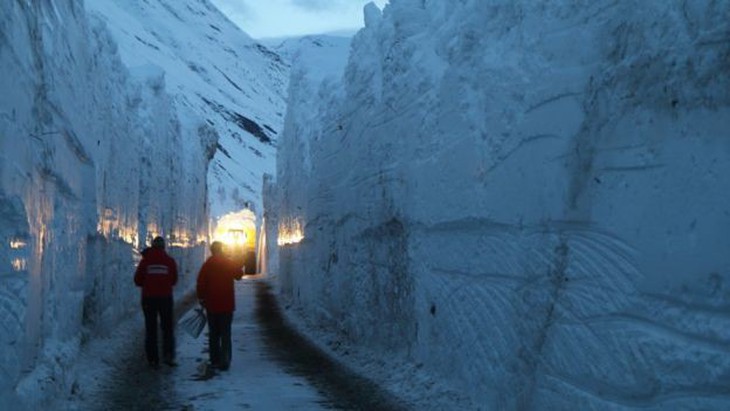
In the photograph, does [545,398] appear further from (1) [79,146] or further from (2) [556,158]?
(1) [79,146]

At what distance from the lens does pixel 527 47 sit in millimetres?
5742

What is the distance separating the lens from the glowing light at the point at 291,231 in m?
18.8

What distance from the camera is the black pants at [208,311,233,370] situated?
9.09 m

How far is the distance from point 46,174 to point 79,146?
81.2 inches

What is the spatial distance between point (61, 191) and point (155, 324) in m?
3.05

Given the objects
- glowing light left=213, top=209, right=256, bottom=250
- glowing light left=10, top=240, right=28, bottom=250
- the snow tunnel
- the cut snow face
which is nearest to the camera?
glowing light left=10, top=240, right=28, bottom=250

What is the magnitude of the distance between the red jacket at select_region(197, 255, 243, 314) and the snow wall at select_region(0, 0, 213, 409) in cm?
135

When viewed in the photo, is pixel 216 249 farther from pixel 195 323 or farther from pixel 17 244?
pixel 17 244

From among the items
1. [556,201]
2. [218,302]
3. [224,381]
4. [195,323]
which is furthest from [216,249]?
[556,201]

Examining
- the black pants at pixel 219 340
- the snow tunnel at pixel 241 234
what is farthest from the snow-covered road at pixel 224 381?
the snow tunnel at pixel 241 234

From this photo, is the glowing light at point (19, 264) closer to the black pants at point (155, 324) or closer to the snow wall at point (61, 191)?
the snow wall at point (61, 191)

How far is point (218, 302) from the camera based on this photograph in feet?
30.0

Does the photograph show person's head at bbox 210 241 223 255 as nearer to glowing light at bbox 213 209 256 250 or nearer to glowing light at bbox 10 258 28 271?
glowing light at bbox 10 258 28 271

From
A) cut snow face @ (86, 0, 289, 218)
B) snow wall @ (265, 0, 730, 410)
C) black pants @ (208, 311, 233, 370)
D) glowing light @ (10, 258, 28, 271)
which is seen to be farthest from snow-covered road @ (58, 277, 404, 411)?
cut snow face @ (86, 0, 289, 218)
